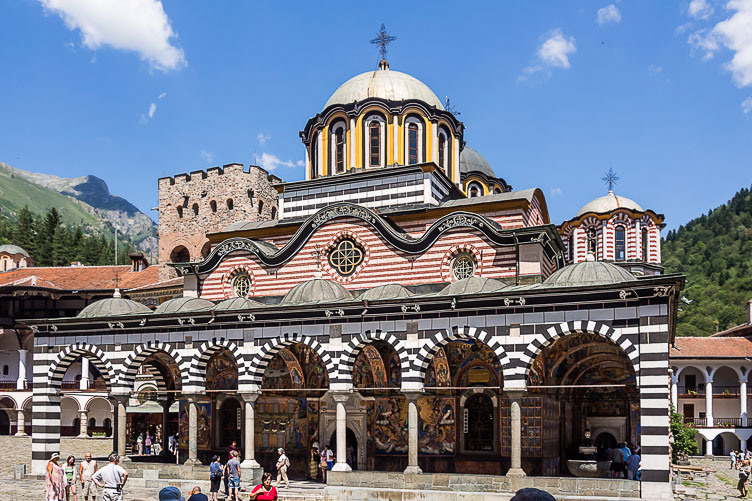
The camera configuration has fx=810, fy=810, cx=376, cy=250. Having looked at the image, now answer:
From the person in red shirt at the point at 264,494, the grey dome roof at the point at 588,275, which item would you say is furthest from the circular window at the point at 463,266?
the person in red shirt at the point at 264,494

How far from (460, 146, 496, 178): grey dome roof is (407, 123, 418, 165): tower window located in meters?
12.4

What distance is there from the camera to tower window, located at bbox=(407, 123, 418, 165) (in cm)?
2577

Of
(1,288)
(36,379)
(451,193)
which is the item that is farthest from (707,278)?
(36,379)

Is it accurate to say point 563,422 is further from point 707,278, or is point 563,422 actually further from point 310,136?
point 707,278

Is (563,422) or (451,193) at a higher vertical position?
(451,193)

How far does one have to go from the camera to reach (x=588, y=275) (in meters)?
18.6

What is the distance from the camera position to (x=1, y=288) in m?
41.8

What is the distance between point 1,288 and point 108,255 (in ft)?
133

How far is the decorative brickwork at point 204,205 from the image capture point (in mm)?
46312

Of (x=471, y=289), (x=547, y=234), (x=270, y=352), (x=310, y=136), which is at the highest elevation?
(x=310, y=136)

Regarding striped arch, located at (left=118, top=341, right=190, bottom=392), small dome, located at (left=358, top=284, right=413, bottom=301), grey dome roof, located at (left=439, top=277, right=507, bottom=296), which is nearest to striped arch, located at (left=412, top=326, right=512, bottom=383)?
grey dome roof, located at (left=439, top=277, right=507, bottom=296)

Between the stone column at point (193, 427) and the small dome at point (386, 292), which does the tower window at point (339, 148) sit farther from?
the stone column at point (193, 427)

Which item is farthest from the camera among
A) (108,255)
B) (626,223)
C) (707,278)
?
(108,255)

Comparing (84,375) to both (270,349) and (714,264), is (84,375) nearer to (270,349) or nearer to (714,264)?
(270,349)
